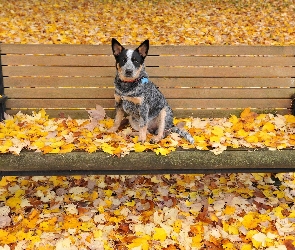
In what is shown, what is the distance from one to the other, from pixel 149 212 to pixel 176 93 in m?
1.46

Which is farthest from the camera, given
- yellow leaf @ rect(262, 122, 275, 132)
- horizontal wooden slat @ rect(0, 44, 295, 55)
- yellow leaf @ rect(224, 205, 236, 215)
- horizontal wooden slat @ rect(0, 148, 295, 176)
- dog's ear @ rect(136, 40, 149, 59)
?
horizontal wooden slat @ rect(0, 44, 295, 55)

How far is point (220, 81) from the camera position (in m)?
4.20

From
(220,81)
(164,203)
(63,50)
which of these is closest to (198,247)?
(164,203)

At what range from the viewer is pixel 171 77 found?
417 centimetres

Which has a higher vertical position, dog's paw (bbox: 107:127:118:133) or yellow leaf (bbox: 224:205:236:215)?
dog's paw (bbox: 107:127:118:133)

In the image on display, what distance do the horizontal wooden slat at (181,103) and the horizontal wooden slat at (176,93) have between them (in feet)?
0.14

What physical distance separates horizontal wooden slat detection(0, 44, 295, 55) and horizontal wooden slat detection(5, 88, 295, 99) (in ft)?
1.39

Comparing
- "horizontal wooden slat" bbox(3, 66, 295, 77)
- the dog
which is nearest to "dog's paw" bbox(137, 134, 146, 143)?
the dog

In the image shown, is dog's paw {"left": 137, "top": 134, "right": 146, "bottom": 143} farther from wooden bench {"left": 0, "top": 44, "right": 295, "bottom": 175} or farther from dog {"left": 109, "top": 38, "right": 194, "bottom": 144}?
wooden bench {"left": 0, "top": 44, "right": 295, "bottom": 175}

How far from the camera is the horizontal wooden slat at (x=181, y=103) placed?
13.5 ft

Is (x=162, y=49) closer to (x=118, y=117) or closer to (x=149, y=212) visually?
(x=118, y=117)

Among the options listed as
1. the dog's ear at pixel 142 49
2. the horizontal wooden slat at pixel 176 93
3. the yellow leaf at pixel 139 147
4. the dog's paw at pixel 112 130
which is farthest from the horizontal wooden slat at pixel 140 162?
the horizontal wooden slat at pixel 176 93

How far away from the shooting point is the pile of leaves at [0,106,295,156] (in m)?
3.07

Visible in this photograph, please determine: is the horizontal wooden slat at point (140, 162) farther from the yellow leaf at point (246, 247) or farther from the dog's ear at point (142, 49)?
the dog's ear at point (142, 49)
